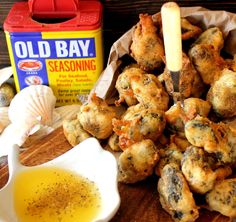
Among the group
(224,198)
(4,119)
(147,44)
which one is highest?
(147,44)

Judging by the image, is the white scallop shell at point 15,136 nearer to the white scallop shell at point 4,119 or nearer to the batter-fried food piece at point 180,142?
the white scallop shell at point 4,119

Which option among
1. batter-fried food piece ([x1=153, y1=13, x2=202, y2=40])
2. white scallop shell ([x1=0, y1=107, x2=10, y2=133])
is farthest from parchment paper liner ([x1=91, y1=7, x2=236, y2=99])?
white scallop shell ([x1=0, y1=107, x2=10, y2=133])

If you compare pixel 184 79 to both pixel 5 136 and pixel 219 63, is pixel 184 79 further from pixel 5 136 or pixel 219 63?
pixel 5 136

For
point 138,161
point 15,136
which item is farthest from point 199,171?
point 15,136

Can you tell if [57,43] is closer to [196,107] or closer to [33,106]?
[33,106]

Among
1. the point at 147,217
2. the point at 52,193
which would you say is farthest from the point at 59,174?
the point at 147,217

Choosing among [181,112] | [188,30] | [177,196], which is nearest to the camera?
[177,196]
